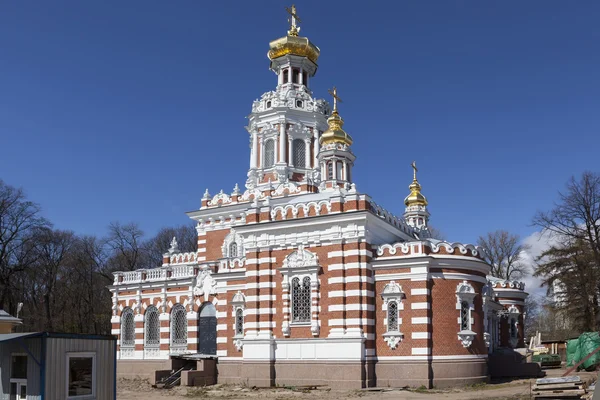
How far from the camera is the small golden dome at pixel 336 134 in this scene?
35281mm

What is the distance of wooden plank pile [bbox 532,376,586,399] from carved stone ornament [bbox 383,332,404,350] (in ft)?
25.1

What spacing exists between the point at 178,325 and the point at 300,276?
10585mm

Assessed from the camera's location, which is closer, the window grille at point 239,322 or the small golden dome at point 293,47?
the window grille at point 239,322

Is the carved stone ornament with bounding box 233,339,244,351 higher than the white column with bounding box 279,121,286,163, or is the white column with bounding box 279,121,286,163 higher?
the white column with bounding box 279,121,286,163

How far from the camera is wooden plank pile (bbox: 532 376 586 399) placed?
1975cm

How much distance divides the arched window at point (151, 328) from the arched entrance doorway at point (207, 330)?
337 cm

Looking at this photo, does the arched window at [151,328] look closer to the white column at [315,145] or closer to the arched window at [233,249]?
the arched window at [233,249]

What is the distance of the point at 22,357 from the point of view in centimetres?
1591

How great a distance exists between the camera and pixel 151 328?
1483 inches

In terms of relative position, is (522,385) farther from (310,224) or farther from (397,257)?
(310,224)

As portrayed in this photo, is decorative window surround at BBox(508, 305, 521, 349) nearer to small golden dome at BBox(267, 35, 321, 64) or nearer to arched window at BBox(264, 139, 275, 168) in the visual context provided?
arched window at BBox(264, 139, 275, 168)

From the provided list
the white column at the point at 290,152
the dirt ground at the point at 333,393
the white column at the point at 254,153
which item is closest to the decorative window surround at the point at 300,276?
the dirt ground at the point at 333,393

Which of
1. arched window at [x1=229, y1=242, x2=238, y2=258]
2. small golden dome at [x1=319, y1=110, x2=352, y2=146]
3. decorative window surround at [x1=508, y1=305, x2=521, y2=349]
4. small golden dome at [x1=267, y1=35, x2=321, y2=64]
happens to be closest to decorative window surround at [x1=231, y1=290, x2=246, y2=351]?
arched window at [x1=229, y1=242, x2=238, y2=258]

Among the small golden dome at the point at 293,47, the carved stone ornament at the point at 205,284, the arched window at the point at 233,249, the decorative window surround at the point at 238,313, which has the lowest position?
the decorative window surround at the point at 238,313
